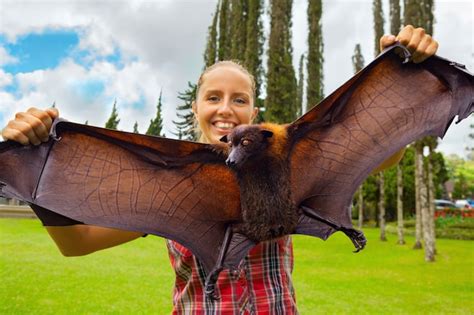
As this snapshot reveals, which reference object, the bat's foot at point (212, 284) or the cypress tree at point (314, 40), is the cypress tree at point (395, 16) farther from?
the bat's foot at point (212, 284)

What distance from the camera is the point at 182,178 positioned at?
212 cm

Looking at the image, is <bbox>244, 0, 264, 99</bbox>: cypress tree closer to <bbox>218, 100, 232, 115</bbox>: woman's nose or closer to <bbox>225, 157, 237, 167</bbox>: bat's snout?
<bbox>218, 100, 232, 115</bbox>: woman's nose

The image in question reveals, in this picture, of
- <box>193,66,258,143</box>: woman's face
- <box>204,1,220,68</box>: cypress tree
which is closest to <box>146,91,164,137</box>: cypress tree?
<box>204,1,220,68</box>: cypress tree

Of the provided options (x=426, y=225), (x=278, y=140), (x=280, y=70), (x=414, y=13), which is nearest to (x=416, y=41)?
(x=278, y=140)

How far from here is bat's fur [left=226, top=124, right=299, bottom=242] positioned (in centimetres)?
186

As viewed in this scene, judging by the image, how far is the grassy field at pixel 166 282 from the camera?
8320mm

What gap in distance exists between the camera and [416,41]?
191cm

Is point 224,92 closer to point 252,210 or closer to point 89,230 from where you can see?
point 252,210

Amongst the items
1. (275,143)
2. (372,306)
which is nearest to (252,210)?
(275,143)

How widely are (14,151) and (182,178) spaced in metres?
0.76

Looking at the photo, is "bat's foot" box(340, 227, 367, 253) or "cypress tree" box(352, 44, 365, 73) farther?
"cypress tree" box(352, 44, 365, 73)

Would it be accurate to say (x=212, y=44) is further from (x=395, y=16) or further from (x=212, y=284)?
(x=212, y=284)

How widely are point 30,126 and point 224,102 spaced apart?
3.26ft

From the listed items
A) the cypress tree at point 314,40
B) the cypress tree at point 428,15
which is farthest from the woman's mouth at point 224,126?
the cypress tree at point 314,40
